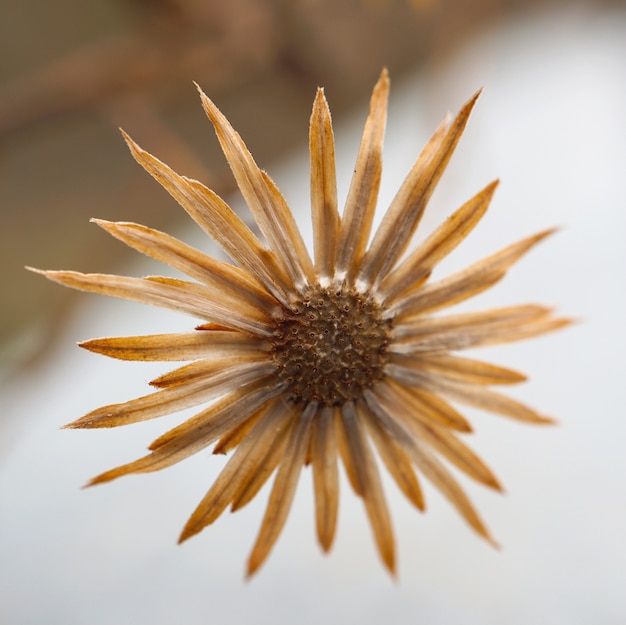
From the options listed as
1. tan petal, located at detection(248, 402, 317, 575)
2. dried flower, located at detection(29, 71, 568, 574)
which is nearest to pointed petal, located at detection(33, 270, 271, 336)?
dried flower, located at detection(29, 71, 568, 574)

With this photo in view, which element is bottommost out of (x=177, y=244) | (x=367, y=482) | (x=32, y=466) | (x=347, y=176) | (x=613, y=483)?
(x=613, y=483)

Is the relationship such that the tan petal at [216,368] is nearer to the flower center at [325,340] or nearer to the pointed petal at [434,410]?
the flower center at [325,340]

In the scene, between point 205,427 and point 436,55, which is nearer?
point 205,427

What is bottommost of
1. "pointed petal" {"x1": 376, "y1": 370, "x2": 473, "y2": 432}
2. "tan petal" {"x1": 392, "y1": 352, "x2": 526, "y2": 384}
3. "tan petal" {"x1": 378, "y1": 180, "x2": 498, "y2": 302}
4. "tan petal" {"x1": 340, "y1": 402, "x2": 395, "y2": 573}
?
"tan petal" {"x1": 340, "y1": 402, "x2": 395, "y2": 573}

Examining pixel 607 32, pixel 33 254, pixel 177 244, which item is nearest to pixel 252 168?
pixel 177 244

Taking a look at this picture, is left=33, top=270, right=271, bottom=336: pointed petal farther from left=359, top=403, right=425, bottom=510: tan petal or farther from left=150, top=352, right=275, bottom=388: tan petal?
left=359, top=403, right=425, bottom=510: tan petal

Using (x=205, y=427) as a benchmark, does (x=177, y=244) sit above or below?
above

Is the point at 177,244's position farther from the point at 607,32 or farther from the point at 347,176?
the point at 607,32
